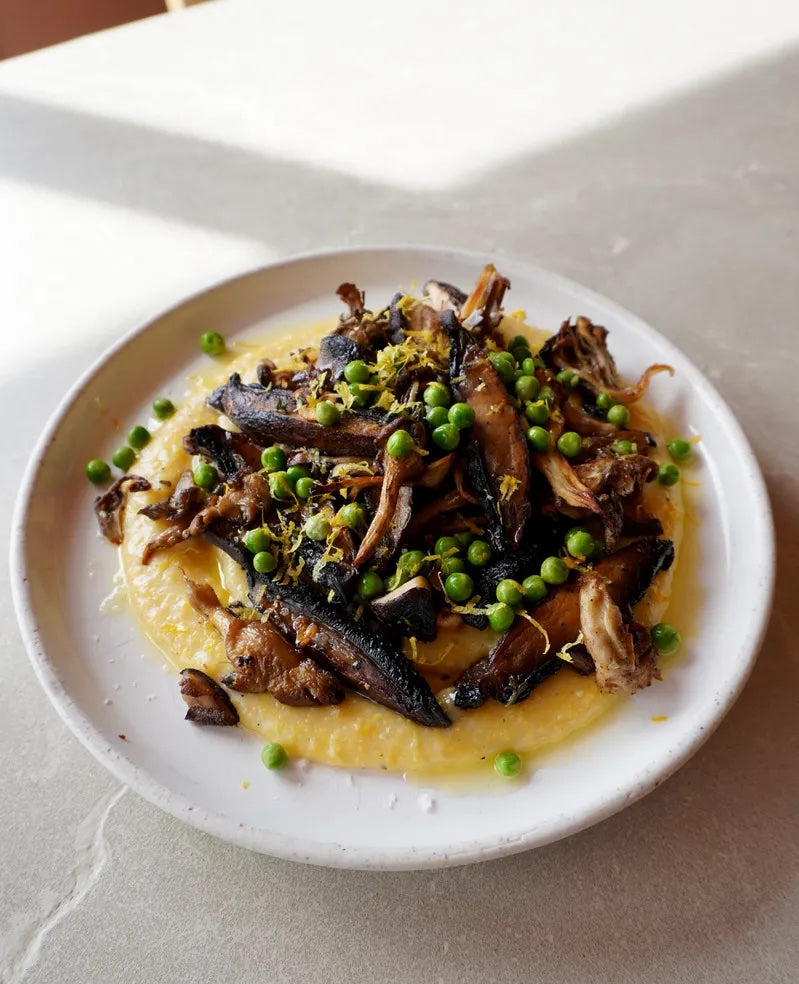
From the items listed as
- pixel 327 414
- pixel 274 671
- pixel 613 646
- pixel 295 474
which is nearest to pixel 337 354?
pixel 327 414

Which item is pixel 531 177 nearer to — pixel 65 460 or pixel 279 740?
pixel 65 460

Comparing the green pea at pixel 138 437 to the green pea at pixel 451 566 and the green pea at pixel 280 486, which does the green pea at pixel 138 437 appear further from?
the green pea at pixel 451 566

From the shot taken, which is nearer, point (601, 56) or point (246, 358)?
point (246, 358)

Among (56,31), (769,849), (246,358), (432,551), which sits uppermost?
(56,31)

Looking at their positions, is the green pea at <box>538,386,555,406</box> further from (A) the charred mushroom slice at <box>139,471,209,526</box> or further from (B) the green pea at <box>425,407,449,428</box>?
(A) the charred mushroom slice at <box>139,471,209,526</box>

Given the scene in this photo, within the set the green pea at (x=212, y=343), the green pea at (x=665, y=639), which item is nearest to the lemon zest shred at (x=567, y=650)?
the green pea at (x=665, y=639)

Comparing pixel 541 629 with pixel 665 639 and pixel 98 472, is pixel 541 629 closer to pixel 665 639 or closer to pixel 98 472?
pixel 665 639

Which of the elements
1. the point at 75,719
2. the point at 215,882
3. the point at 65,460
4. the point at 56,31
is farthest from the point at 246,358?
the point at 56,31
